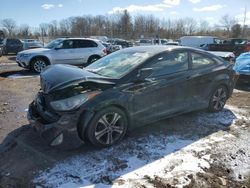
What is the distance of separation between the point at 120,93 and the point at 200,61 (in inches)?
87.4

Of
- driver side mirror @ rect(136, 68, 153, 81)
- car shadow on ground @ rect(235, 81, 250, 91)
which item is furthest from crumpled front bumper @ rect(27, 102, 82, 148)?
car shadow on ground @ rect(235, 81, 250, 91)

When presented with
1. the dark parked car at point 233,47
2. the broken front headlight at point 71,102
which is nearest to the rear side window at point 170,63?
the broken front headlight at point 71,102

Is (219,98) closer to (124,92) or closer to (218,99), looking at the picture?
(218,99)

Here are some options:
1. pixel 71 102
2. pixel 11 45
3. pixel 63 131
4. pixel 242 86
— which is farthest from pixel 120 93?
pixel 11 45

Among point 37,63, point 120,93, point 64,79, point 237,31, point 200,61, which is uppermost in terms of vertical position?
point 237,31

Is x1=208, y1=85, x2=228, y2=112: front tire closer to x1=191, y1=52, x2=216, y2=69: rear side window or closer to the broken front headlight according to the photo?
x1=191, y1=52, x2=216, y2=69: rear side window

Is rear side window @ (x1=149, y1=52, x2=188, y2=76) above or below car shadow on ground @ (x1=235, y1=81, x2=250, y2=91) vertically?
above

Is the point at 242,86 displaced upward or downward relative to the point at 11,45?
downward

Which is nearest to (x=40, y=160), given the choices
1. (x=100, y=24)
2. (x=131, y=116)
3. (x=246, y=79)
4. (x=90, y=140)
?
(x=90, y=140)

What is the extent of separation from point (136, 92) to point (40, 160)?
5.79 feet

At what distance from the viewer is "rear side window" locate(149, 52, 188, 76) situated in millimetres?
5223

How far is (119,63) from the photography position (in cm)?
535

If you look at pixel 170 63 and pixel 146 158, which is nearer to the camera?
pixel 146 158

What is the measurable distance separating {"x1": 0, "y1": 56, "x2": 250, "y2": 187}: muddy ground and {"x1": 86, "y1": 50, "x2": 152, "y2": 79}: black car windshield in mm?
1098
